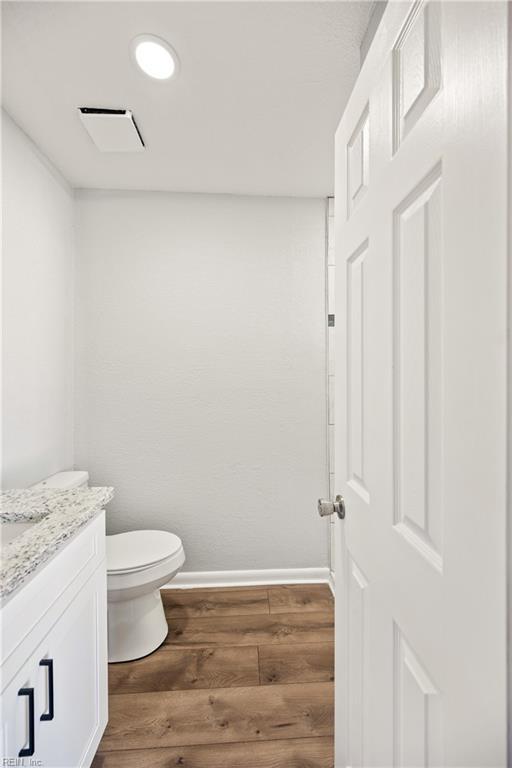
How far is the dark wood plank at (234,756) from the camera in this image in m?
1.37

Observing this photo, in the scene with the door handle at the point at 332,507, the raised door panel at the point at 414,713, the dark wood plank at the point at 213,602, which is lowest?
the dark wood plank at the point at 213,602

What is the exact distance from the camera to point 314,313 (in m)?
2.64

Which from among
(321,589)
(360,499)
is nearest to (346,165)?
(360,499)

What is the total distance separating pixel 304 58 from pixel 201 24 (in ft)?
1.23

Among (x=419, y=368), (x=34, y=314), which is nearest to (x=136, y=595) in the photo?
(x=34, y=314)

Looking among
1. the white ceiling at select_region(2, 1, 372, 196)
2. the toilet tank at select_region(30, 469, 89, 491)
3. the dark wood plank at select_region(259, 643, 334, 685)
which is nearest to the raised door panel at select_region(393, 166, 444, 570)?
the white ceiling at select_region(2, 1, 372, 196)

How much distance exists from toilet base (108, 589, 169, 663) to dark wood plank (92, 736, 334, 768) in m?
0.49

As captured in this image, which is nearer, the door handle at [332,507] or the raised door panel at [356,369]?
the raised door panel at [356,369]

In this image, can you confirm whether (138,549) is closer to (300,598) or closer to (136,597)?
(136,597)

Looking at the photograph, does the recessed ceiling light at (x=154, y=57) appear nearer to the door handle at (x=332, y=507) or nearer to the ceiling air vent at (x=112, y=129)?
the ceiling air vent at (x=112, y=129)

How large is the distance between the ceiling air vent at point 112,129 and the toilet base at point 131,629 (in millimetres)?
2069

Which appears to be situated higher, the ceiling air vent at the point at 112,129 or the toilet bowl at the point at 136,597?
the ceiling air vent at the point at 112,129

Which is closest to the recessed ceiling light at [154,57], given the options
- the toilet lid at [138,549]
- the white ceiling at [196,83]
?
the white ceiling at [196,83]

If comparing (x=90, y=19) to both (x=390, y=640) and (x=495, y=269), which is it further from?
(x=390, y=640)
